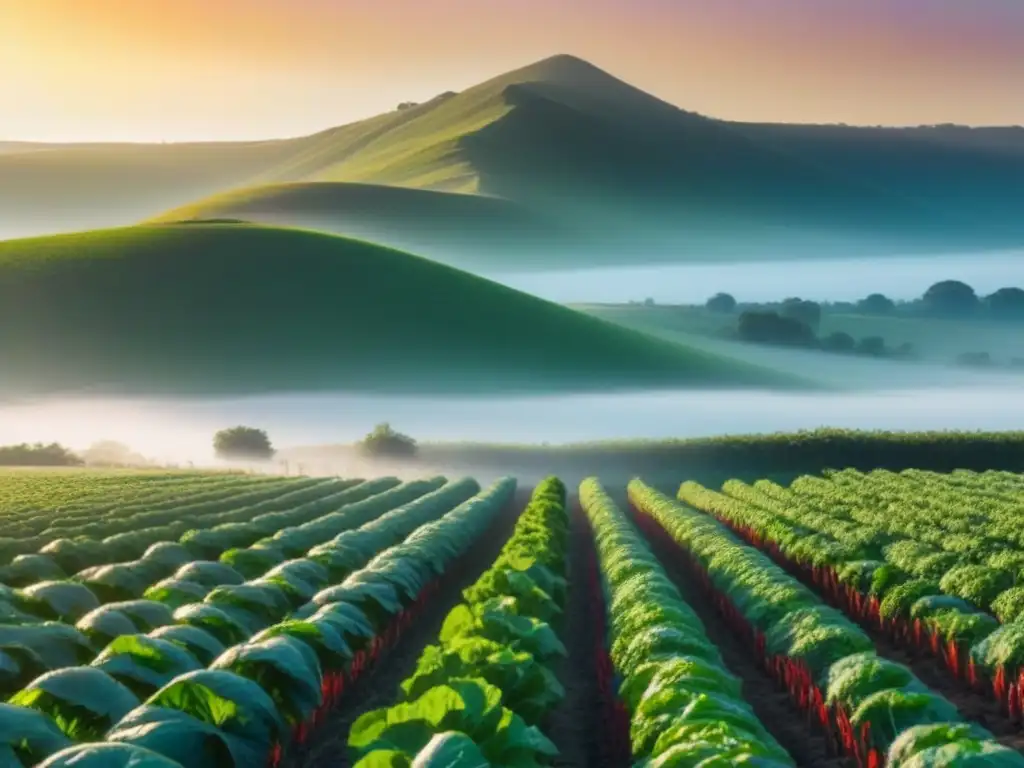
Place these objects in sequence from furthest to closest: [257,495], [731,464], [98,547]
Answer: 1. [731,464]
2. [257,495]
3. [98,547]

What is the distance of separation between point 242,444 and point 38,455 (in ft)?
55.6

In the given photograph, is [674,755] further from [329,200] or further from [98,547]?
[329,200]

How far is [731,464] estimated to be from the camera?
73875 millimetres

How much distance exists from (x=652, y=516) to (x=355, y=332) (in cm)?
8528

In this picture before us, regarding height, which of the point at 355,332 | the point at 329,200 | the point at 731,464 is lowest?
the point at 731,464

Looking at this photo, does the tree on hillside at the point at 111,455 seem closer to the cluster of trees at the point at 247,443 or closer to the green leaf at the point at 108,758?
the cluster of trees at the point at 247,443

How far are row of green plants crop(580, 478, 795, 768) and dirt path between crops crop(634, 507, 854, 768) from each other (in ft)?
4.07

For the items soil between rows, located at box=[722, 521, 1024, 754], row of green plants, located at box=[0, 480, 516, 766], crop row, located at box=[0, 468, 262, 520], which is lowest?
crop row, located at box=[0, 468, 262, 520]

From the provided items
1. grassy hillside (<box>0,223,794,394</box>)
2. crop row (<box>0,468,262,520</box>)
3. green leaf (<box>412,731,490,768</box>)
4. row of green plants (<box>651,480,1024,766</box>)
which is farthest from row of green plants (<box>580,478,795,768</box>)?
grassy hillside (<box>0,223,794,394</box>)

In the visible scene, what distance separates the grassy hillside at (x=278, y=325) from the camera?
11600 cm

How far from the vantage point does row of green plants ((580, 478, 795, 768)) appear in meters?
9.38

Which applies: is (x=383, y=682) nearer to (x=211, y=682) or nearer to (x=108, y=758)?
(x=211, y=682)

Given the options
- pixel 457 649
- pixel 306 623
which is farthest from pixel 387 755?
pixel 306 623

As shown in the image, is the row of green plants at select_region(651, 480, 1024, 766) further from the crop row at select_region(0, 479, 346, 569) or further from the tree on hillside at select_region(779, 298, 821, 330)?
the tree on hillside at select_region(779, 298, 821, 330)
